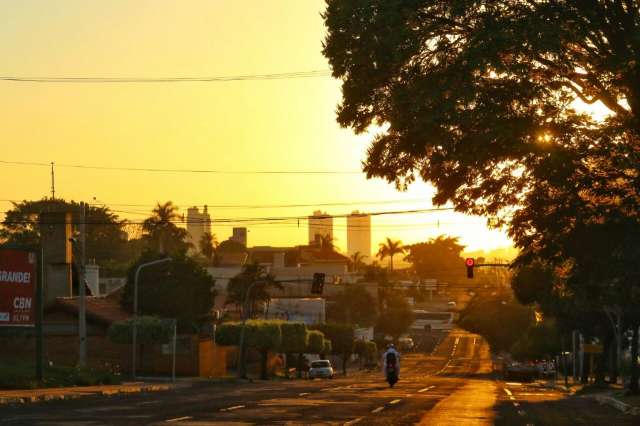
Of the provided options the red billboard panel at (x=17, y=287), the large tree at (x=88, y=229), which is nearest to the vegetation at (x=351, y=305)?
the large tree at (x=88, y=229)

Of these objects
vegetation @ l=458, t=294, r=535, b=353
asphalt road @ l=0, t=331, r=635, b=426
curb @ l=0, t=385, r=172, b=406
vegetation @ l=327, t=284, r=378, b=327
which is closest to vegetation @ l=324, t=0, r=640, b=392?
asphalt road @ l=0, t=331, r=635, b=426

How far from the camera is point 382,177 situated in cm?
2766

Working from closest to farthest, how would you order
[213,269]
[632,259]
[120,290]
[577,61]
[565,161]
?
[565,161] → [577,61] → [632,259] → [120,290] → [213,269]

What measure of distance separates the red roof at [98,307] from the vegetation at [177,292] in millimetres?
3092

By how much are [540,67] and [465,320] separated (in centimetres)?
15773

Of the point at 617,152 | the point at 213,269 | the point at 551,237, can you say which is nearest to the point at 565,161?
the point at 617,152

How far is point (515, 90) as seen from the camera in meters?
22.8

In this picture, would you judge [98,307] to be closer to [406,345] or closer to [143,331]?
[143,331]

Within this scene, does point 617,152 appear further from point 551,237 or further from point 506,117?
point 551,237

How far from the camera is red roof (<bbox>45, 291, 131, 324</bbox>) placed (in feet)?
234

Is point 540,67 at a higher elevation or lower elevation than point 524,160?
higher

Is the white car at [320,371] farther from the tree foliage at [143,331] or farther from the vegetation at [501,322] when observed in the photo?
the vegetation at [501,322]

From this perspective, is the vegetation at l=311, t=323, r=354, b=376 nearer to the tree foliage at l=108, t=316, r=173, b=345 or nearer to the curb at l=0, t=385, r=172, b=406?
the tree foliage at l=108, t=316, r=173, b=345

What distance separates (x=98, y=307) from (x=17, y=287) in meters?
39.8
